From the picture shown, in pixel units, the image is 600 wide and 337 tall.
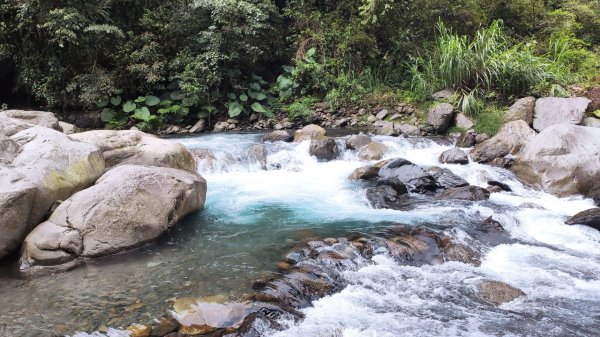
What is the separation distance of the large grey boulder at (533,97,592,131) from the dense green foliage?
2.99 feet

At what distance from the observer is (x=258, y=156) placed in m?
10.6


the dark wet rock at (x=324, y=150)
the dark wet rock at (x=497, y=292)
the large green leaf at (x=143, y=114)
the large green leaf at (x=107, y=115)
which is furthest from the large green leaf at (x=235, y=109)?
the dark wet rock at (x=497, y=292)

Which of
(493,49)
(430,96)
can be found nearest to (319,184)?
(430,96)

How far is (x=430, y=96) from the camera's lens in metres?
13.6

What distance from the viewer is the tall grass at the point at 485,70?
1245cm

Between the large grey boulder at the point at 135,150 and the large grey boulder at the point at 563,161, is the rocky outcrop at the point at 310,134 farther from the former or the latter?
the large grey boulder at the point at 563,161

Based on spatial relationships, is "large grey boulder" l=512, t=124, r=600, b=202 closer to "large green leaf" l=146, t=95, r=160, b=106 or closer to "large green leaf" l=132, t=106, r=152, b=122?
"large green leaf" l=132, t=106, r=152, b=122

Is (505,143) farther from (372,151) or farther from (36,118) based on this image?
(36,118)

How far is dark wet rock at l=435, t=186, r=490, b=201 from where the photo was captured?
7.83 meters

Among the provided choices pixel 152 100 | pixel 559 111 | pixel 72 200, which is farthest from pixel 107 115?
pixel 559 111

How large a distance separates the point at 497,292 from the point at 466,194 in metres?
3.43

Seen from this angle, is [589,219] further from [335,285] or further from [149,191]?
[149,191]

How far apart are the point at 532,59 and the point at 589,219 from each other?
7516mm

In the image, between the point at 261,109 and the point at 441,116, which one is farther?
the point at 261,109
